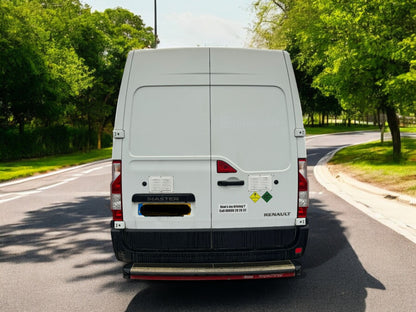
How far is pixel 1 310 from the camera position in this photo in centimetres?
446

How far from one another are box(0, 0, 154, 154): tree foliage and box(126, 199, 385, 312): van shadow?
73.6ft

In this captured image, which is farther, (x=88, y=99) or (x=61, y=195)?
(x=88, y=99)

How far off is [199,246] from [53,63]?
27461 mm

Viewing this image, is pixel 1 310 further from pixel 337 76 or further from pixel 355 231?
pixel 337 76

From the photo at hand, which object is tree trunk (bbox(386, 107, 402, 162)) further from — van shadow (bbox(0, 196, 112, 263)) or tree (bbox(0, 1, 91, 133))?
tree (bbox(0, 1, 91, 133))

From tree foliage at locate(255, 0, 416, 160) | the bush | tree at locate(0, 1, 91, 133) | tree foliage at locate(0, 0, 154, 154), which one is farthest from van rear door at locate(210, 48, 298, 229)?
the bush

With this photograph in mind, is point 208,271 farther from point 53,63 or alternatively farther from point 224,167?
point 53,63

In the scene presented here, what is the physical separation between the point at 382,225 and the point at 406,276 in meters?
2.93

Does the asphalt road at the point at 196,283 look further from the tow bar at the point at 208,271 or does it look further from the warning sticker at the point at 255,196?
the warning sticker at the point at 255,196

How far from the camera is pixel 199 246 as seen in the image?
439cm

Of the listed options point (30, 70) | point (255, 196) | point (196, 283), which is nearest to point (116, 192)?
point (255, 196)

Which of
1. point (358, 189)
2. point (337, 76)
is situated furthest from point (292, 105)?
point (337, 76)

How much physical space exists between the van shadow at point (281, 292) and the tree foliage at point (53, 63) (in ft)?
73.6

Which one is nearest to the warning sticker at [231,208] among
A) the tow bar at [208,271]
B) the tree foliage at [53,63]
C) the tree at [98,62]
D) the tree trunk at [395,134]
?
the tow bar at [208,271]
